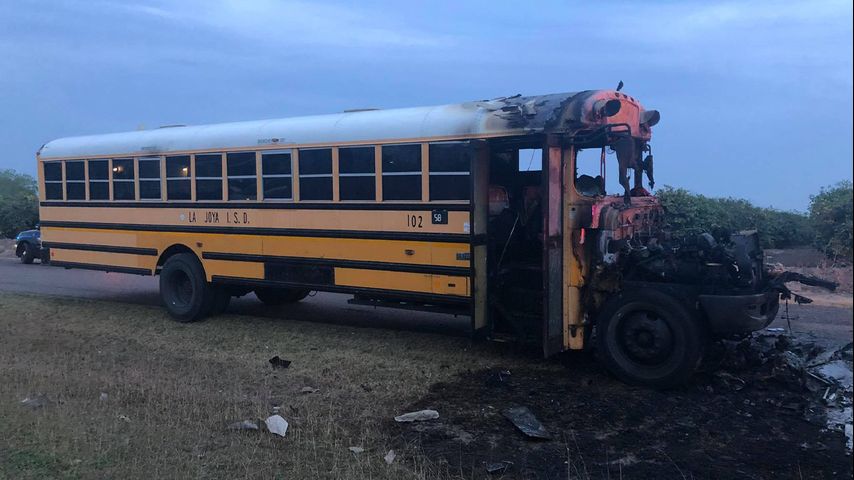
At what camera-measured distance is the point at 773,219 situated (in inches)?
186

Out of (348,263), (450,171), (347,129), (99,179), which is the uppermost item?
(347,129)

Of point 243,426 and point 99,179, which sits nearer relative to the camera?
point 243,426

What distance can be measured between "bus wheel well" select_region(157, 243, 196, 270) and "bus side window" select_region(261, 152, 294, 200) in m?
1.74

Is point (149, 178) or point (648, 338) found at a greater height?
point (149, 178)

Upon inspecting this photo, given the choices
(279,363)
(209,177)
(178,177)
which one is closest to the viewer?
(279,363)

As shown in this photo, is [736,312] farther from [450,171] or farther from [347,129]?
[347,129]

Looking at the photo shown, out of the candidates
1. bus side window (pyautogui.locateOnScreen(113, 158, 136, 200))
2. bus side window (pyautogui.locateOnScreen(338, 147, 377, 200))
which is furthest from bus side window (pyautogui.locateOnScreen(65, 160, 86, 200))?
bus side window (pyautogui.locateOnScreen(338, 147, 377, 200))

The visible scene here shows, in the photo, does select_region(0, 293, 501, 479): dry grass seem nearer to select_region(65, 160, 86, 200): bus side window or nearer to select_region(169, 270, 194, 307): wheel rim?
select_region(169, 270, 194, 307): wheel rim

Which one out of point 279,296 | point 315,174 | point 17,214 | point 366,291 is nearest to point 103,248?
point 279,296

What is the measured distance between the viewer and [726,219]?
609 centimetres

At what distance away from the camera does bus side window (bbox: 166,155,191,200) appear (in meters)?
9.04

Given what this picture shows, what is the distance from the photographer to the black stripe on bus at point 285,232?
23.2ft

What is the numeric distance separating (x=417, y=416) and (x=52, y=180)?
7906mm

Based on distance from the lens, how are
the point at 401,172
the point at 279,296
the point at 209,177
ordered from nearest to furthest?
the point at 401,172, the point at 209,177, the point at 279,296
